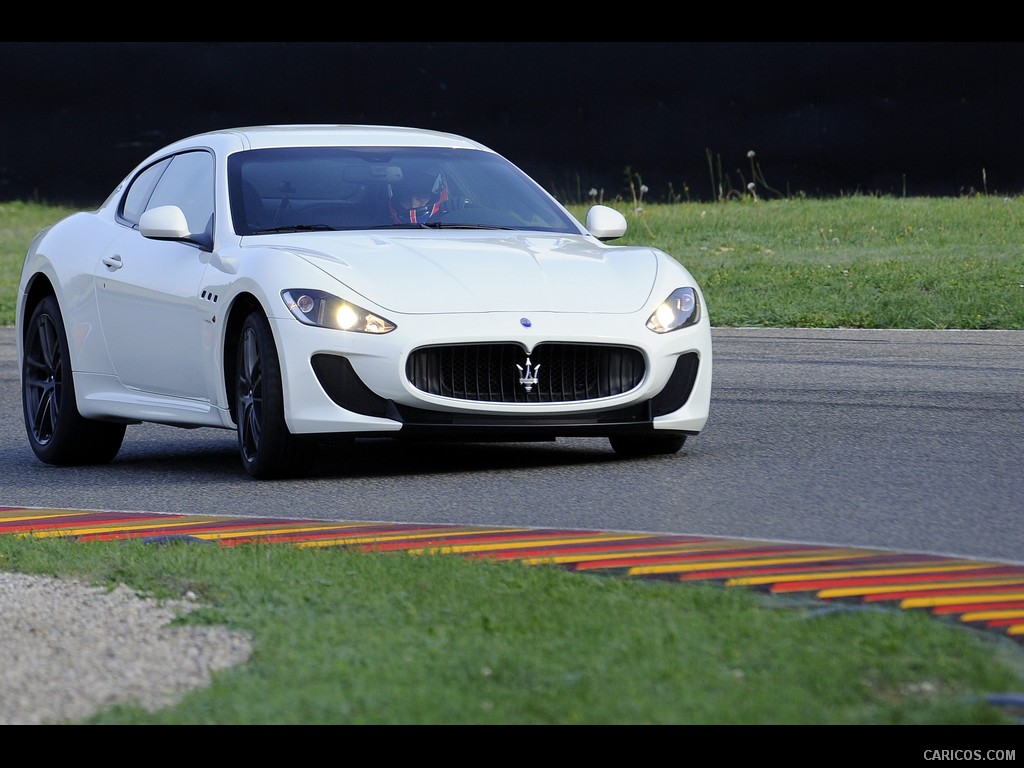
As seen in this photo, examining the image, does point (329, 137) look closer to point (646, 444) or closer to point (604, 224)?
point (604, 224)

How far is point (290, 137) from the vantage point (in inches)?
358

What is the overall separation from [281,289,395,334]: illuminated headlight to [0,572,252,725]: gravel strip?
2232mm

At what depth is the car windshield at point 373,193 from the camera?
28.2 ft

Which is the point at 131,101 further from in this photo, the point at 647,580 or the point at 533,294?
the point at 647,580

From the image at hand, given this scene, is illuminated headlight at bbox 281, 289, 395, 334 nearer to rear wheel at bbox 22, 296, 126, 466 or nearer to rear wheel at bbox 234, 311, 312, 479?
rear wheel at bbox 234, 311, 312, 479

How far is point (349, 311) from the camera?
7605 millimetres

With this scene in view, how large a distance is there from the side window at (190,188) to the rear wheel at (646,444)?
2.07 m

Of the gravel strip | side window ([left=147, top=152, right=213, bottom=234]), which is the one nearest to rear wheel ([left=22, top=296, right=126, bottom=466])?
side window ([left=147, top=152, right=213, bottom=234])

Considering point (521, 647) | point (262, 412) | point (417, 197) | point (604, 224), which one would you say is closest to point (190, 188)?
point (417, 197)

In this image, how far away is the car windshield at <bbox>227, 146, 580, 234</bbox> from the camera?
8594mm

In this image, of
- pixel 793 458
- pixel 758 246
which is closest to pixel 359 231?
pixel 793 458

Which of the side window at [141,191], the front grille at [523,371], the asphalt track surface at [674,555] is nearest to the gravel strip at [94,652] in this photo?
the asphalt track surface at [674,555]

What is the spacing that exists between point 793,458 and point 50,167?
54.2 ft

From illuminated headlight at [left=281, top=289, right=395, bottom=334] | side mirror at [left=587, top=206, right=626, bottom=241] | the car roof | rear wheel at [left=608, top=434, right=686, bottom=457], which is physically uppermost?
the car roof
